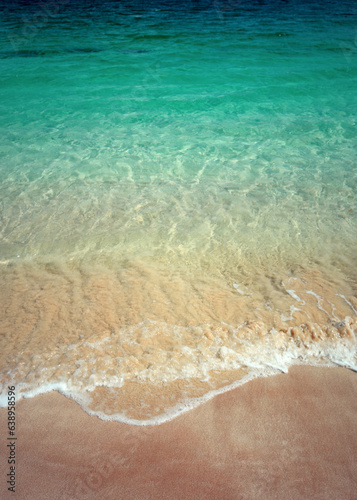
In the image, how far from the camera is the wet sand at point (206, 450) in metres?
2.12

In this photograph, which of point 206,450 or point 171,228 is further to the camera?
point 171,228

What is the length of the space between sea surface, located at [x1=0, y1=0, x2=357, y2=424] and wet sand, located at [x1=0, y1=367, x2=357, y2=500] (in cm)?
16

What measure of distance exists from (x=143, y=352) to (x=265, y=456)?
116 cm

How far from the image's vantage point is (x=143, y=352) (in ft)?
9.67

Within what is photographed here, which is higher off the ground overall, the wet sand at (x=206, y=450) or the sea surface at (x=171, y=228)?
the sea surface at (x=171, y=228)

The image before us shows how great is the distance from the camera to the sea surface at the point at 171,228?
2.90 metres

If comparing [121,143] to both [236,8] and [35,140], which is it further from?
[236,8]

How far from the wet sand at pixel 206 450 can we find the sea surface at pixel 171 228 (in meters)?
0.16

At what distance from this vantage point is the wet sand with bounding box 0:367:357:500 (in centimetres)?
212

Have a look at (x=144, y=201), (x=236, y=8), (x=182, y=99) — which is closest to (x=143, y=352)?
(x=144, y=201)

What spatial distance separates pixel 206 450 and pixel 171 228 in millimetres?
2802

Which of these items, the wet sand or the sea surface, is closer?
the wet sand

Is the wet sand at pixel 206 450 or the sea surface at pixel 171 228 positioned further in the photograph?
the sea surface at pixel 171 228

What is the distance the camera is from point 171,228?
463 cm
